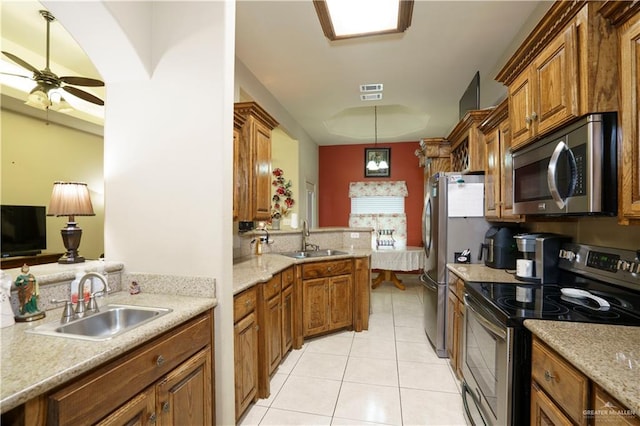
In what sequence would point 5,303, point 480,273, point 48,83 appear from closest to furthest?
point 5,303, point 480,273, point 48,83

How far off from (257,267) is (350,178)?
4.29 meters

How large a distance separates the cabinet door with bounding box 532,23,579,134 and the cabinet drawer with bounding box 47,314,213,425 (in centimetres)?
199

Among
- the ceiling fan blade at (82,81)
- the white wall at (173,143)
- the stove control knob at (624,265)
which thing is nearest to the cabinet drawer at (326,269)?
the white wall at (173,143)

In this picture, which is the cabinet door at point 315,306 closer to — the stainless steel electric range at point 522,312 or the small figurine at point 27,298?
the stainless steel electric range at point 522,312

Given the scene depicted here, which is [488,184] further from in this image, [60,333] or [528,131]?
[60,333]

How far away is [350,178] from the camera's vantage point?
641cm

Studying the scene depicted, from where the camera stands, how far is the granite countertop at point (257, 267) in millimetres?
1919

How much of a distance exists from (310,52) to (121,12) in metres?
1.77

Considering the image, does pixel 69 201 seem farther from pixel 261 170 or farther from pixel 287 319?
pixel 287 319

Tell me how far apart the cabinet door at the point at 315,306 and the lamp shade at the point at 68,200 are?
6.33ft

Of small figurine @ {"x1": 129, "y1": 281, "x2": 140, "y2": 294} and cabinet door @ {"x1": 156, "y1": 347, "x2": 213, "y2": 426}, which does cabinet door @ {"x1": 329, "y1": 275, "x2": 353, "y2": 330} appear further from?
small figurine @ {"x1": 129, "y1": 281, "x2": 140, "y2": 294}

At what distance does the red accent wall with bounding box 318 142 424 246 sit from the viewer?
613 cm

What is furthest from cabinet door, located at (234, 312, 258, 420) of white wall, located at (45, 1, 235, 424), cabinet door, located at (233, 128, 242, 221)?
cabinet door, located at (233, 128, 242, 221)

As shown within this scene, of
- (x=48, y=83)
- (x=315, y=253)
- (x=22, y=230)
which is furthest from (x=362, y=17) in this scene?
(x=22, y=230)
